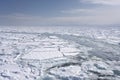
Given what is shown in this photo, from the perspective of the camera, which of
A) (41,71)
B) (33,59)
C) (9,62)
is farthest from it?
(33,59)

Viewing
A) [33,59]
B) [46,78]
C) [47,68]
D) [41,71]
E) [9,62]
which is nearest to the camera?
[46,78]

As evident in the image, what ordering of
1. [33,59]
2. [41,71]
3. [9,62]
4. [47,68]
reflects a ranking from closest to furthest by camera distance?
1. [41,71]
2. [47,68]
3. [9,62]
4. [33,59]

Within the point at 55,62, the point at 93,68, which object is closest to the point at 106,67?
the point at 93,68

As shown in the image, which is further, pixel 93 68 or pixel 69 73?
pixel 93 68

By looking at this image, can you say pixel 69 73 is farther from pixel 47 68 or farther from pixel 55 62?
pixel 55 62

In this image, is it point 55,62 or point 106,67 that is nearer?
point 106,67

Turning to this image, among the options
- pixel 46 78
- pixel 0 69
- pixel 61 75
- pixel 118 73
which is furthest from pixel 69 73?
pixel 0 69

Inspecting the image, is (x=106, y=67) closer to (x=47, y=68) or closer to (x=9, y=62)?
(x=47, y=68)

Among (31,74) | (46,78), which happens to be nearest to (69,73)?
(46,78)

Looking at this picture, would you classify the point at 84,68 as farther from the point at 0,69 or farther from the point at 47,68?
the point at 0,69
